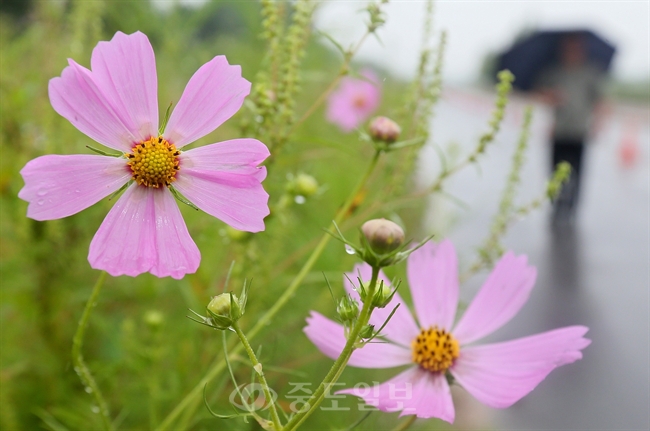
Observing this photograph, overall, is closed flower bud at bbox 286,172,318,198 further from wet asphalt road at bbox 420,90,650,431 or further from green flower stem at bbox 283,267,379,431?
green flower stem at bbox 283,267,379,431

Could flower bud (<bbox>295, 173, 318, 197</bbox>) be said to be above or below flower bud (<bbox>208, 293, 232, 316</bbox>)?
above

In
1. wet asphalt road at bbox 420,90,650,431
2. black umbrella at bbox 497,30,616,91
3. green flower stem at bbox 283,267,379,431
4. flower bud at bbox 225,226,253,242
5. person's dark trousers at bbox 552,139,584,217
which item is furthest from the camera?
person's dark trousers at bbox 552,139,584,217

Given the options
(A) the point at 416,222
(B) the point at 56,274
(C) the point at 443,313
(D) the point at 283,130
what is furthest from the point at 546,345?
(A) the point at 416,222

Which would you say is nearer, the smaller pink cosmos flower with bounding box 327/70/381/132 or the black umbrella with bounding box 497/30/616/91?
the smaller pink cosmos flower with bounding box 327/70/381/132

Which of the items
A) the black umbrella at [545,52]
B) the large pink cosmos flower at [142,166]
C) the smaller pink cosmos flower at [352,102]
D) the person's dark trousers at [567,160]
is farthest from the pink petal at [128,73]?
the person's dark trousers at [567,160]

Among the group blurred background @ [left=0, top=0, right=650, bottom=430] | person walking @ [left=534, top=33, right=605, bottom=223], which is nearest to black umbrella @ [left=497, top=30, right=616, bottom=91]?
person walking @ [left=534, top=33, right=605, bottom=223]

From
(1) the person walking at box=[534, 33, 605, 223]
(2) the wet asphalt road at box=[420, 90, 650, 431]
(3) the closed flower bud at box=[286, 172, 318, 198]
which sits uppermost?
(1) the person walking at box=[534, 33, 605, 223]

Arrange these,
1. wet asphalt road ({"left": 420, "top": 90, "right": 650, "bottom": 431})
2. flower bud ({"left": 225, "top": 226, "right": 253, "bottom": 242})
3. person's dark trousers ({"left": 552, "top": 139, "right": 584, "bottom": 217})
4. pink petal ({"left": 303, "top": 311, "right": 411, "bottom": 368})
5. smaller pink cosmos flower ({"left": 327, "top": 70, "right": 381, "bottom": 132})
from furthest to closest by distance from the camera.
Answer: person's dark trousers ({"left": 552, "top": 139, "right": 584, "bottom": 217}), smaller pink cosmos flower ({"left": 327, "top": 70, "right": 381, "bottom": 132}), wet asphalt road ({"left": 420, "top": 90, "right": 650, "bottom": 431}), flower bud ({"left": 225, "top": 226, "right": 253, "bottom": 242}), pink petal ({"left": 303, "top": 311, "right": 411, "bottom": 368})

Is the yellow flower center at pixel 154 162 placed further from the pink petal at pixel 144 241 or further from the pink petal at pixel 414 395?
the pink petal at pixel 414 395

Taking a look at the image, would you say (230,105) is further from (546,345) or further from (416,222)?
(416,222)
